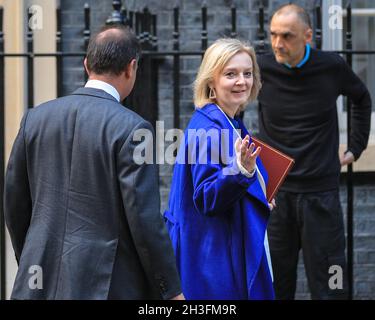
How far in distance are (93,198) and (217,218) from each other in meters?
0.67

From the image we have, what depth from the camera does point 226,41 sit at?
4.71m

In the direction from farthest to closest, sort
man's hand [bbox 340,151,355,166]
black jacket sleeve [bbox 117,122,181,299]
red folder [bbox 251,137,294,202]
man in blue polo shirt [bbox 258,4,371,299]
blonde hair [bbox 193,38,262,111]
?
1. man's hand [bbox 340,151,355,166]
2. man in blue polo shirt [bbox 258,4,371,299]
3. red folder [bbox 251,137,294,202]
4. blonde hair [bbox 193,38,262,111]
5. black jacket sleeve [bbox 117,122,181,299]

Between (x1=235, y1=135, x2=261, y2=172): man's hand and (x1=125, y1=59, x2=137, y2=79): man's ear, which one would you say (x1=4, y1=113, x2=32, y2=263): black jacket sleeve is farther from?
(x1=235, y1=135, x2=261, y2=172): man's hand

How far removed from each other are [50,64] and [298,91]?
215 cm

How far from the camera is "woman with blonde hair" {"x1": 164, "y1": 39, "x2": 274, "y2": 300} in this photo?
4.45 metres

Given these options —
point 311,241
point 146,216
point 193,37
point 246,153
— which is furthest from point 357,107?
point 146,216

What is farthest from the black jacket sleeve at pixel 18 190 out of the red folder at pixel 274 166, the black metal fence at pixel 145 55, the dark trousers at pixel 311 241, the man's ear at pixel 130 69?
the dark trousers at pixel 311 241

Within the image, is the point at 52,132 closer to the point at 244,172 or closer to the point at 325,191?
the point at 244,172

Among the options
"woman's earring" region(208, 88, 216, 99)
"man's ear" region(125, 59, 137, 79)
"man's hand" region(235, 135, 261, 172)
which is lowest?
"man's hand" region(235, 135, 261, 172)

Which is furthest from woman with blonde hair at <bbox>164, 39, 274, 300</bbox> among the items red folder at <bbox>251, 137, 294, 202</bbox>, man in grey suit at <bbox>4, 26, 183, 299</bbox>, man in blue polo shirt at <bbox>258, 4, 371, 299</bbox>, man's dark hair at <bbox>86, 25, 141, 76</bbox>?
man in blue polo shirt at <bbox>258, 4, 371, 299</bbox>

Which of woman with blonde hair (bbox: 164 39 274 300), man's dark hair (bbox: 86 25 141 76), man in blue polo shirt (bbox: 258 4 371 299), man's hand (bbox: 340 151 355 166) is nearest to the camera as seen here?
man's dark hair (bbox: 86 25 141 76)

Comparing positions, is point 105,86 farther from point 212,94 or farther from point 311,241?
point 311,241

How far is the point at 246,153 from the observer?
4.28 m

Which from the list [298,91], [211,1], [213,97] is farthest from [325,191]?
[211,1]
